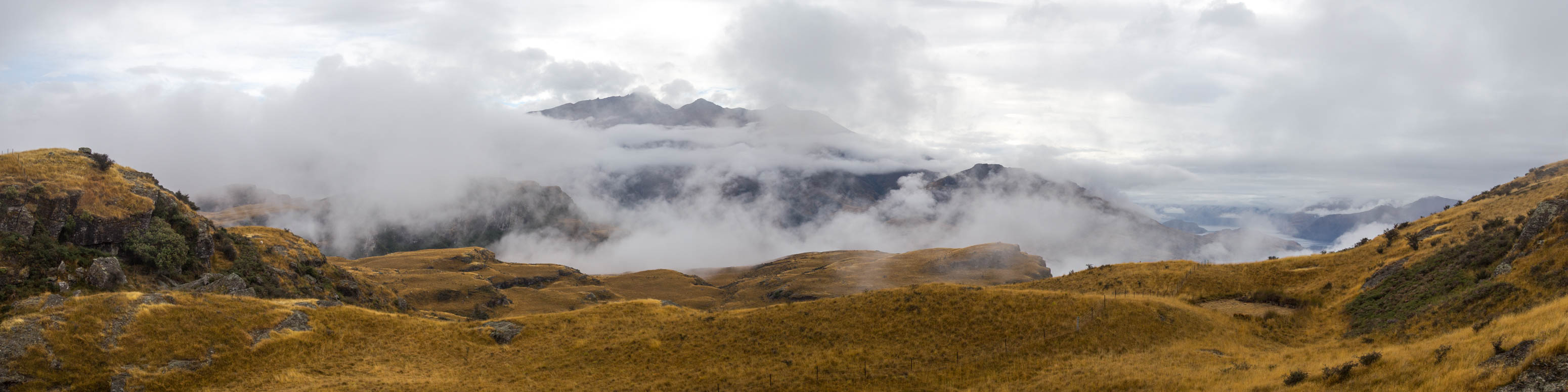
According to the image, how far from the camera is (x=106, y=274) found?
38.2 m

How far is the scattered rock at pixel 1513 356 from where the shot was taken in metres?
16.1

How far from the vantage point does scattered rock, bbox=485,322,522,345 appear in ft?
133

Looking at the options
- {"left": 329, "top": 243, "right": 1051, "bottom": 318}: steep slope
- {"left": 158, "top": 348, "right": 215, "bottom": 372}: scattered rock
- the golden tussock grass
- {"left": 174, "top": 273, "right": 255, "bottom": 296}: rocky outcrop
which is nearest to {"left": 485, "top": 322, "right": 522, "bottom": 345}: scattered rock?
{"left": 158, "top": 348, "right": 215, "bottom": 372}: scattered rock

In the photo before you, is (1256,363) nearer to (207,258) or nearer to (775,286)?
(207,258)

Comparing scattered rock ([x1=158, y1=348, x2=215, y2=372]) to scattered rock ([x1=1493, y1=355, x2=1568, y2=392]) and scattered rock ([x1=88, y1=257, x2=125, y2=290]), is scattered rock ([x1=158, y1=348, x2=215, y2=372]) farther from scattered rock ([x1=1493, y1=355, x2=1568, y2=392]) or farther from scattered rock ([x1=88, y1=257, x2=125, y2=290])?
scattered rock ([x1=1493, y1=355, x2=1568, y2=392])

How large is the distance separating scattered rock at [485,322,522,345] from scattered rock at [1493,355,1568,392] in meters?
43.0

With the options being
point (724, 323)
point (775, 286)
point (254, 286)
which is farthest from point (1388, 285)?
point (775, 286)

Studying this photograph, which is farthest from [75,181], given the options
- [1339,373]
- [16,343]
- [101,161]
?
[1339,373]

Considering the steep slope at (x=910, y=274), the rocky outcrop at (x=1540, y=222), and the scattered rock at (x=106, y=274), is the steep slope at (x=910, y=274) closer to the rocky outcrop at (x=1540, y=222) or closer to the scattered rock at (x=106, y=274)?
the rocky outcrop at (x=1540, y=222)

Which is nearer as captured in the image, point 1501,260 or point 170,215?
point 1501,260

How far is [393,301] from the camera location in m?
82.9

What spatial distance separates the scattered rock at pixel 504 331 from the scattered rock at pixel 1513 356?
43211 mm

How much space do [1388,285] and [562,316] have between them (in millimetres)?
50419

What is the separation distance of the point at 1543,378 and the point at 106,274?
6283 centimetres
